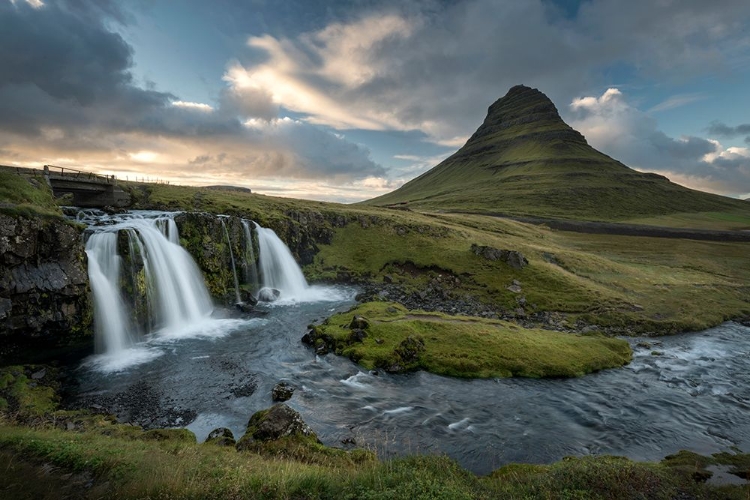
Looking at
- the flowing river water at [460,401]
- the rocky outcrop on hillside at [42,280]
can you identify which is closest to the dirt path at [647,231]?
the flowing river water at [460,401]

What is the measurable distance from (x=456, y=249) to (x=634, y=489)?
5253 centimetres

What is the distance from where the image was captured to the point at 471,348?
1138 inches

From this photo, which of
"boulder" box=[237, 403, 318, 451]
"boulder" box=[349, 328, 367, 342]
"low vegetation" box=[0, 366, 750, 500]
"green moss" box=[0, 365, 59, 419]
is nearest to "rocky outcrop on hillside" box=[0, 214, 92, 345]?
"green moss" box=[0, 365, 59, 419]

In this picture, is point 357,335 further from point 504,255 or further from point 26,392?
point 504,255

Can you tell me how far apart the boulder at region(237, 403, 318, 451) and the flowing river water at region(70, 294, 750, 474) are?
2359 mm

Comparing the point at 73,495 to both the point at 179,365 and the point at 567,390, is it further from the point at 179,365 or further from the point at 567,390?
the point at 567,390

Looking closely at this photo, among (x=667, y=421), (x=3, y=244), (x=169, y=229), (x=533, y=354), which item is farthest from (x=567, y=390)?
(x=169, y=229)

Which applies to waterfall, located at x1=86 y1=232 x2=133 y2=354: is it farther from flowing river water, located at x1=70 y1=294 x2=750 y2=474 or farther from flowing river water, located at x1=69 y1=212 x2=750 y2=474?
flowing river water, located at x1=70 y1=294 x2=750 y2=474

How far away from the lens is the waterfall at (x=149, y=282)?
1169 inches

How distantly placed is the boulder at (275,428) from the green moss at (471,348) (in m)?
10.6

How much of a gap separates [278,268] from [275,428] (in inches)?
1495

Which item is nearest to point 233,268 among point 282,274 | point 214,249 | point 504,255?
point 214,249

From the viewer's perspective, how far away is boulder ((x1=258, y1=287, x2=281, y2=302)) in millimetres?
46344

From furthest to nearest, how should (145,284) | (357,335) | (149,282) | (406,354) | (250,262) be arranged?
(250,262), (149,282), (145,284), (357,335), (406,354)
